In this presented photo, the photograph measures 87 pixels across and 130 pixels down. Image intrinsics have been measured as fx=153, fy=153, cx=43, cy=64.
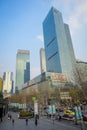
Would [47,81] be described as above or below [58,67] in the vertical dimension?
below

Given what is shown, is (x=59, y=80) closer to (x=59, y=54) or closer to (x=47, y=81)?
(x=47, y=81)

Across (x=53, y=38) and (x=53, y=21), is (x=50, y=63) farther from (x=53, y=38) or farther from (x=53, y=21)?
(x=53, y=21)

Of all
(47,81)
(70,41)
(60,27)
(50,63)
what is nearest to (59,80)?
(47,81)

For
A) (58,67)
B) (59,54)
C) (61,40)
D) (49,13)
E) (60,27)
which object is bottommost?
(58,67)

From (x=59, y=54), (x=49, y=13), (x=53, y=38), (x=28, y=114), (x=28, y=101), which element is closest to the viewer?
(x=28, y=114)

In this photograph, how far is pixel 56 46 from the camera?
151 m

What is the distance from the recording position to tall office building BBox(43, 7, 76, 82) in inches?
5724

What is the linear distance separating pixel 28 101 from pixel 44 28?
354 ft

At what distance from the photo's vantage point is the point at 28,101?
308ft

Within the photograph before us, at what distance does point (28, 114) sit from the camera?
160ft

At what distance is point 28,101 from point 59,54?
6489 centimetres

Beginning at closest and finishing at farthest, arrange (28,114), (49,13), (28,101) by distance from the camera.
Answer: (28,114)
(28,101)
(49,13)

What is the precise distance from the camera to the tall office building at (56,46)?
145400 millimetres

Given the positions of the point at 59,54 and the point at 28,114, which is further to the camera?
the point at 59,54
